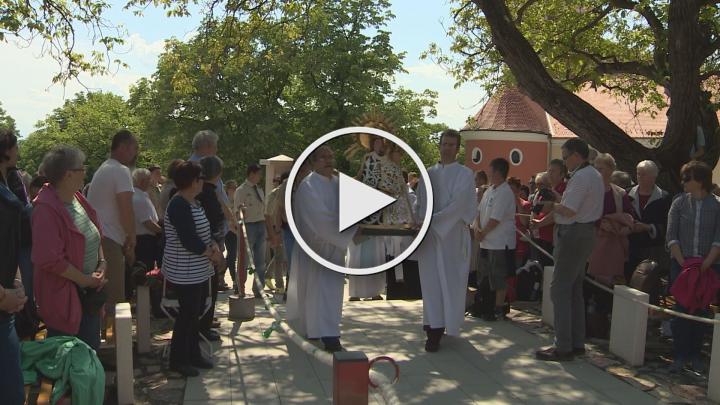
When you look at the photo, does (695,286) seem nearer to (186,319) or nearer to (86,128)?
(186,319)

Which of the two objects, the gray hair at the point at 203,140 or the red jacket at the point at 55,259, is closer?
the red jacket at the point at 55,259

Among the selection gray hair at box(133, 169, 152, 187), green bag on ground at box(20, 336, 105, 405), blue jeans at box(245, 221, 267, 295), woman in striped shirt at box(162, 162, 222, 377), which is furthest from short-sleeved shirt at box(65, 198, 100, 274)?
blue jeans at box(245, 221, 267, 295)

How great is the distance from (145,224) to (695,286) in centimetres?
518

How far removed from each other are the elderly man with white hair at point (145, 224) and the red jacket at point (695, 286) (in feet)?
16.3

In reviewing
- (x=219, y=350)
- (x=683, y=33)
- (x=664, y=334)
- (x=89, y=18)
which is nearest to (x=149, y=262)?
(x=219, y=350)

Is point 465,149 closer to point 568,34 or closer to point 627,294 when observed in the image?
point 568,34

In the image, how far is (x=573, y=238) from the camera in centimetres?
591

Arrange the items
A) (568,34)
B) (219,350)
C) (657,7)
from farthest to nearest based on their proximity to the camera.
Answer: (568,34), (657,7), (219,350)

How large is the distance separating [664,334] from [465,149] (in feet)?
98.2

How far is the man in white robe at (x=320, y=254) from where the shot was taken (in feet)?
15.9

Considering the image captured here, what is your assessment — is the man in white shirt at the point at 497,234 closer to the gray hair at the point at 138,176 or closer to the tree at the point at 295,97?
the gray hair at the point at 138,176

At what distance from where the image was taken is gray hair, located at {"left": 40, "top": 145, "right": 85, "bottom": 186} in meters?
4.17

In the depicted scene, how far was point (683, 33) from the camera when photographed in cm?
818

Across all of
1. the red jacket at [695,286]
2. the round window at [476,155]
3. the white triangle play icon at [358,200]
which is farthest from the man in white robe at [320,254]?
the round window at [476,155]
